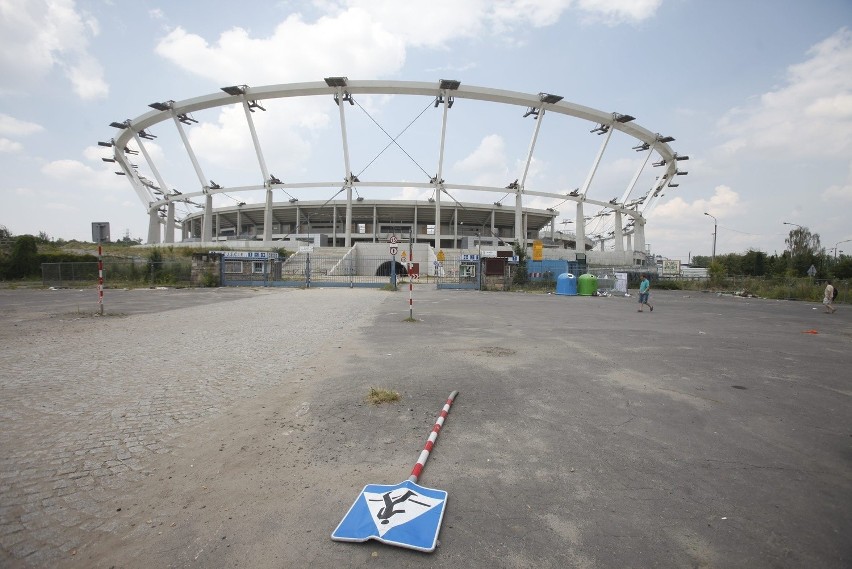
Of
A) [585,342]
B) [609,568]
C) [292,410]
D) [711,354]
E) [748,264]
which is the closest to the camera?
[609,568]

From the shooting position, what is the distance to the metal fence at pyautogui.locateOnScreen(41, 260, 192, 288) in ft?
85.6

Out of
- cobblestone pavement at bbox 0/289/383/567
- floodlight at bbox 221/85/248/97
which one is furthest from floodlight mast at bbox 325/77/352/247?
cobblestone pavement at bbox 0/289/383/567

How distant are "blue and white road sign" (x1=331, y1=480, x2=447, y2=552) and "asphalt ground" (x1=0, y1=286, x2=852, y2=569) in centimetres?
7

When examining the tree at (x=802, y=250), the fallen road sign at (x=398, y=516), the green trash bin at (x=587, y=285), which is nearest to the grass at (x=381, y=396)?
the fallen road sign at (x=398, y=516)

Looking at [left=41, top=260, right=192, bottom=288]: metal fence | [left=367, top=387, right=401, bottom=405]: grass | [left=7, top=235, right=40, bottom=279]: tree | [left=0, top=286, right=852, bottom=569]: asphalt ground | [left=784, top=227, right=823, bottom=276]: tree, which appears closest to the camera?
[left=0, top=286, right=852, bottom=569]: asphalt ground

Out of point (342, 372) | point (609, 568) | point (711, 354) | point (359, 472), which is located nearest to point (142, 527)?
point (359, 472)

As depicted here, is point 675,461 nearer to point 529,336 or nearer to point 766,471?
point 766,471

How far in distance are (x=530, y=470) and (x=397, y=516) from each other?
1235mm

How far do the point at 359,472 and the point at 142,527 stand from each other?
1.43m

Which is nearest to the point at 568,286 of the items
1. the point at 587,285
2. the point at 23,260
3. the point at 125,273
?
the point at 587,285

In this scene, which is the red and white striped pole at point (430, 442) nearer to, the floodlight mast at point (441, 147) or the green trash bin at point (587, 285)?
the green trash bin at point (587, 285)

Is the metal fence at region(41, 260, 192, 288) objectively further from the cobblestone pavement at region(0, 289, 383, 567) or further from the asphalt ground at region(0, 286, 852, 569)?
the asphalt ground at region(0, 286, 852, 569)

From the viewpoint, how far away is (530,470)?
10.5 ft

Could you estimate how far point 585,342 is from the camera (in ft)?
29.1
